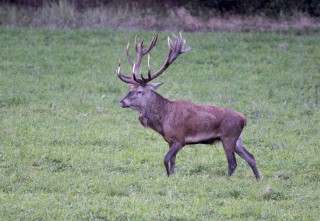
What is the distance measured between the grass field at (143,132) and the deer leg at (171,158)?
0.18 metres

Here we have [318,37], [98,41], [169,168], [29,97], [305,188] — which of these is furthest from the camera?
[318,37]

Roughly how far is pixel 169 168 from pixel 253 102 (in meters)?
5.63

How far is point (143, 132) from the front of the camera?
44.8 ft

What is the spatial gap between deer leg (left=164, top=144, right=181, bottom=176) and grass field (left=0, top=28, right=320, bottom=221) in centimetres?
18

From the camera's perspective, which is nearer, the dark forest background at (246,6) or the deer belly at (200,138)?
the deer belly at (200,138)

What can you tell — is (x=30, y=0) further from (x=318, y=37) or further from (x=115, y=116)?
(x=115, y=116)

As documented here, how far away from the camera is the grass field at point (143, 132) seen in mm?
9016

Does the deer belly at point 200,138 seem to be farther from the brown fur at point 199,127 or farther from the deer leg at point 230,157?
the deer leg at point 230,157

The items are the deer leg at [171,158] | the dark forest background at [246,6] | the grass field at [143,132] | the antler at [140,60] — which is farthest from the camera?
the dark forest background at [246,6]

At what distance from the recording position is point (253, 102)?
16203 mm

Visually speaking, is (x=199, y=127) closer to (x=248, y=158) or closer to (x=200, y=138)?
(x=200, y=138)

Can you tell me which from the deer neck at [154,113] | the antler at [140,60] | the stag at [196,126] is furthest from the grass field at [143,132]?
the antler at [140,60]

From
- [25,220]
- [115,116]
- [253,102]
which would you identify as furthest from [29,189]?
[253,102]

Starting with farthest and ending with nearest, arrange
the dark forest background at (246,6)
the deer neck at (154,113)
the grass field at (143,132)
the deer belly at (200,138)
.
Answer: the dark forest background at (246,6) < the deer neck at (154,113) < the deer belly at (200,138) < the grass field at (143,132)
